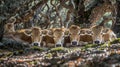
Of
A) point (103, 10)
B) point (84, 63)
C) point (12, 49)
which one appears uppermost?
point (103, 10)

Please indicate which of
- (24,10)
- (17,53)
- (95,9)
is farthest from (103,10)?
(17,53)

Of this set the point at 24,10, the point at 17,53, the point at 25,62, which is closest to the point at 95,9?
the point at 24,10

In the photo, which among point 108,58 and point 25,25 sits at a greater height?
point 25,25

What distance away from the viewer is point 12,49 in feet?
43.9

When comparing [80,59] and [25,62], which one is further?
[25,62]

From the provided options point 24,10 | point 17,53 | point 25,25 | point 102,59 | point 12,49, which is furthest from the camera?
point 25,25

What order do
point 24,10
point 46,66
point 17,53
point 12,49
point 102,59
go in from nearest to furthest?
1. point 102,59
2. point 46,66
3. point 17,53
4. point 12,49
5. point 24,10

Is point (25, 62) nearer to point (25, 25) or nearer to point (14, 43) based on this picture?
point (14, 43)

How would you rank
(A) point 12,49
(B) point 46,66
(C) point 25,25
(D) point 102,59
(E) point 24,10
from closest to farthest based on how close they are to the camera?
(D) point 102,59 < (B) point 46,66 < (A) point 12,49 < (E) point 24,10 < (C) point 25,25

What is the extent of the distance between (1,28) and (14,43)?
723mm

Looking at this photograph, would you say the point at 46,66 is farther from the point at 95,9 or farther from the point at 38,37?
the point at 95,9

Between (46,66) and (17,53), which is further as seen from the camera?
(17,53)

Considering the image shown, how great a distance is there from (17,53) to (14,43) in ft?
8.22

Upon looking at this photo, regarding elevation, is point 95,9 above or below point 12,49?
above
